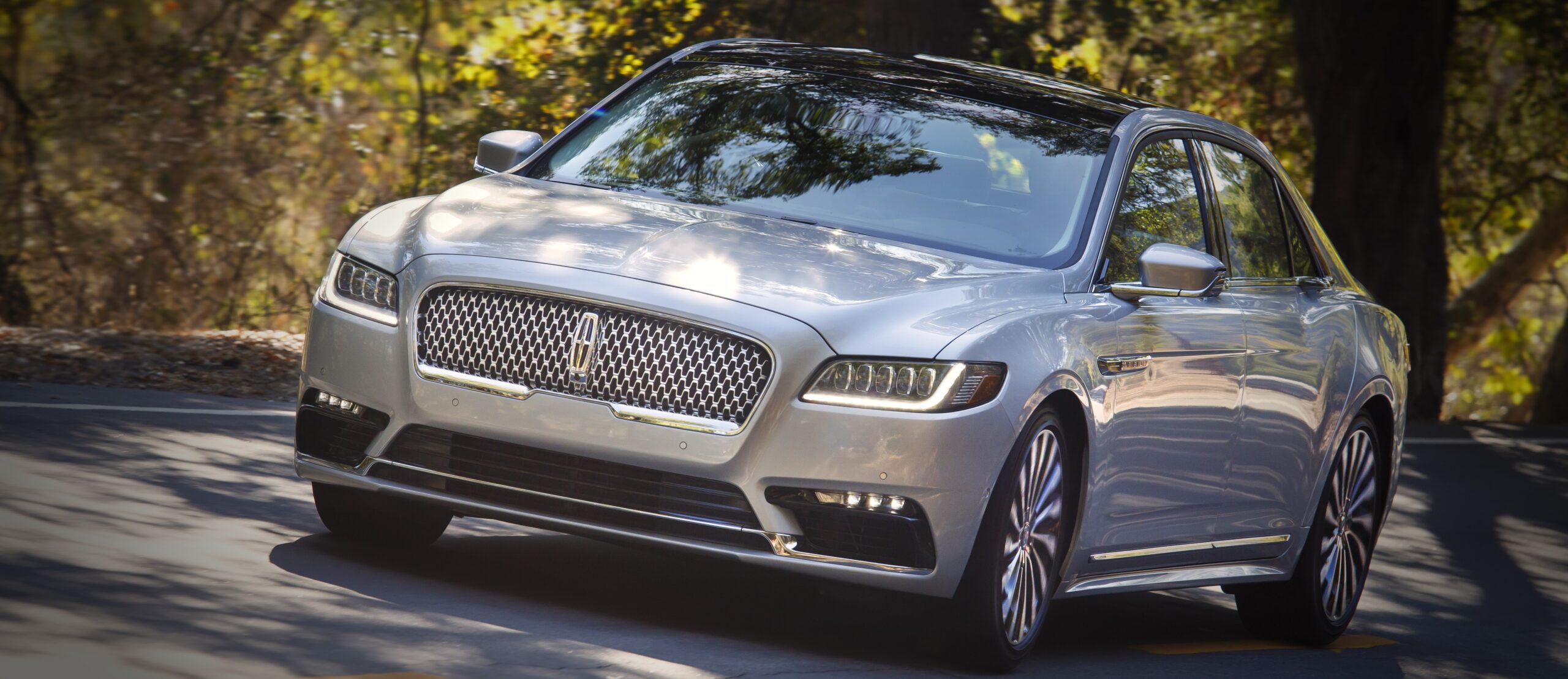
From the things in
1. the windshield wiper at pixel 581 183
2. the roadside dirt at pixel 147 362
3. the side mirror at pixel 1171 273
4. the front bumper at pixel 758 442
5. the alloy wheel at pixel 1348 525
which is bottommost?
the roadside dirt at pixel 147 362

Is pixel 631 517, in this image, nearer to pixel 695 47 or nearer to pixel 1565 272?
pixel 695 47

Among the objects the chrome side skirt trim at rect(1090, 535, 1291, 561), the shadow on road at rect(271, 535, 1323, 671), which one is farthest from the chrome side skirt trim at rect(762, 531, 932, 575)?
the chrome side skirt trim at rect(1090, 535, 1291, 561)

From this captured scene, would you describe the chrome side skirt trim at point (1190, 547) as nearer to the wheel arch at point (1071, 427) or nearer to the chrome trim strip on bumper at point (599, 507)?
the wheel arch at point (1071, 427)

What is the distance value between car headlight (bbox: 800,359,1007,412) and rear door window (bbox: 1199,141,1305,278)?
7.21 ft

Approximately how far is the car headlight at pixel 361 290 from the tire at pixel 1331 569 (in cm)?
366

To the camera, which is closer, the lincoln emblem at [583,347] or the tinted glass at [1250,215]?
the lincoln emblem at [583,347]

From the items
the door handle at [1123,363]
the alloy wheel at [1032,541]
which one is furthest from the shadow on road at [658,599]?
the door handle at [1123,363]

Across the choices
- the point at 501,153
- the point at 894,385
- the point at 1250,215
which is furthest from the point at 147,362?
the point at 894,385

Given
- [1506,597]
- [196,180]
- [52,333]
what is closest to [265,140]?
[196,180]

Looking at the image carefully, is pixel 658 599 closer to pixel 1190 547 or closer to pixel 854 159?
pixel 854 159

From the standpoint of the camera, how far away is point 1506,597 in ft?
31.4

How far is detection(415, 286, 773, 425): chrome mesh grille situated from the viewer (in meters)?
5.50

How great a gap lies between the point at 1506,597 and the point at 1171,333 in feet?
12.6

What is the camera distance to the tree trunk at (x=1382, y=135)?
56.5ft
